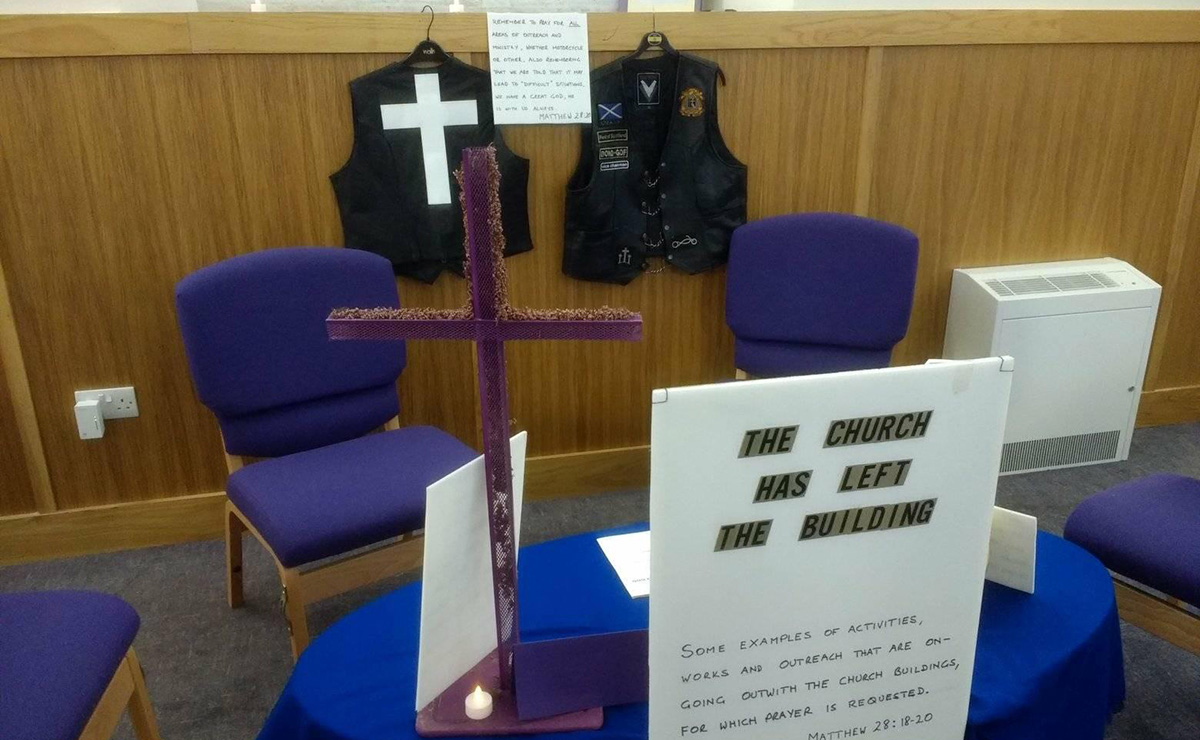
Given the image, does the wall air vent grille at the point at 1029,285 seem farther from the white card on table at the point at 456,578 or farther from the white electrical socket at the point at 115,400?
the white electrical socket at the point at 115,400

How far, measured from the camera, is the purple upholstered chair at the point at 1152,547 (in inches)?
66.6

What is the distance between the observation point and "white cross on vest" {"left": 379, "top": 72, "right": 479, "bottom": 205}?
2359 mm

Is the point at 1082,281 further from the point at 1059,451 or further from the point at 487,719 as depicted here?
the point at 487,719

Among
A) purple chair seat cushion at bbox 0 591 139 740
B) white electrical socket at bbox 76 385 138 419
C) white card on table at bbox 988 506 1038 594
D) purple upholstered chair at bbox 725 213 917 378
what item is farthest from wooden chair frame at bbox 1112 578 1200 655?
white electrical socket at bbox 76 385 138 419

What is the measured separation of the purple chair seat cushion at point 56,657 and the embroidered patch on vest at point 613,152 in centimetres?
165

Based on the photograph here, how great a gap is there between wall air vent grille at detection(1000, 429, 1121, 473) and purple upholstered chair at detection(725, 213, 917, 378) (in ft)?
2.72

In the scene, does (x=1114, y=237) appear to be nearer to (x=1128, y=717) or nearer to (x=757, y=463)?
(x=1128, y=717)

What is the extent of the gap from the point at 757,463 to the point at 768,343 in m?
1.72

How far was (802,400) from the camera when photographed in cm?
85

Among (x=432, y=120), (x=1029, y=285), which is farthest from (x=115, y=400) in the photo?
(x=1029, y=285)

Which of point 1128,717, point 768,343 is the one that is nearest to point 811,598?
point 1128,717

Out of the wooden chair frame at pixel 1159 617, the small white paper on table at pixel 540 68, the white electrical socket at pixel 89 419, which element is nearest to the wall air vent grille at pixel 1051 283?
the wooden chair frame at pixel 1159 617

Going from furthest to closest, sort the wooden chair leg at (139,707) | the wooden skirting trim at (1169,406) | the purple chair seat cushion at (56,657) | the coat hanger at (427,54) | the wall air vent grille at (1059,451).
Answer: the wooden skirting trim at (1169,406), the wall air vent grille at (1059,451), the coat hanger at (427,54), the wooden chair leg at (139,707), the purple chair seat cushion at (56,657)

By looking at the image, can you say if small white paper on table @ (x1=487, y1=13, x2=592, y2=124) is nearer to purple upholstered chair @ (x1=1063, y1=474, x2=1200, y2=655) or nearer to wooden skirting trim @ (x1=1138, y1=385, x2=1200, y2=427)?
purple upholstered chair @ (x1=1063, y1=474, x2=1200, y2=655)
